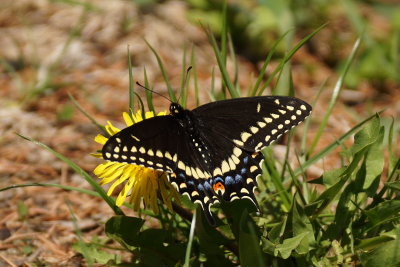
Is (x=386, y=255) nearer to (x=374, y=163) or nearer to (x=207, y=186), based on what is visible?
(x=374, y=163)

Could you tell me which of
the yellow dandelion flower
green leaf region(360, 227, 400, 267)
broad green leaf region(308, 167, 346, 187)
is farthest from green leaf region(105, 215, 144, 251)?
green leaf region(360, 227, 400, 267)

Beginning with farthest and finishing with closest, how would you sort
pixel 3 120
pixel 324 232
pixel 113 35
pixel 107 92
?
pixel 113 35
pixel 107 92
pixel 3 120
pixel 324 232

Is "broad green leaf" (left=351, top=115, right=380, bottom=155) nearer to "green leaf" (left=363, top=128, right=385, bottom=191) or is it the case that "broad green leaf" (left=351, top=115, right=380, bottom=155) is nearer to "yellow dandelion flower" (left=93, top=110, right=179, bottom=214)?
"green leaf" (left=363, top=128, right=385, bottom=191)

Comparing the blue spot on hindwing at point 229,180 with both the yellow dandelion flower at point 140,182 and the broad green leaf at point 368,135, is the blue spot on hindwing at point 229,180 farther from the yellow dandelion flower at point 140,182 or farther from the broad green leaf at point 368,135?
the broad green leaf at point 368,135

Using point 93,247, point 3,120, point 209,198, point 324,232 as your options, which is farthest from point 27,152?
point 324,232

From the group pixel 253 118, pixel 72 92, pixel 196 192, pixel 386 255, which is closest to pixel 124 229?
pixel 196 192

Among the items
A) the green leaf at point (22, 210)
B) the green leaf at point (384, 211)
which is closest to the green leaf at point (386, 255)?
the green leaf at point (384, 211)

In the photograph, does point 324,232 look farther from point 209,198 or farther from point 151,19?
point 151,19
